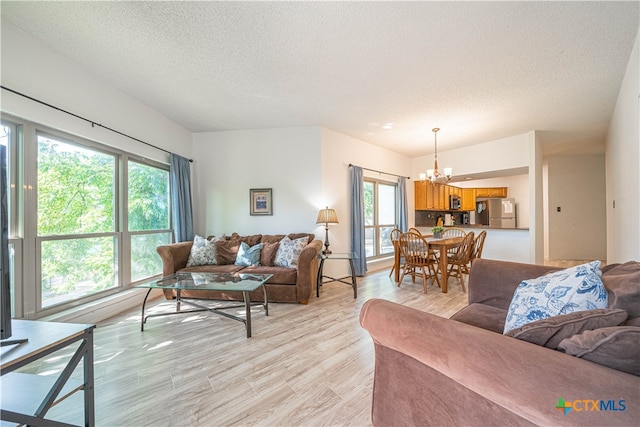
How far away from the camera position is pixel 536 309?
3.89 ft

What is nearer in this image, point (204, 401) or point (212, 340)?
point (204, 401)

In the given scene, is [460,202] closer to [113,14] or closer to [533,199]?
[533,199]

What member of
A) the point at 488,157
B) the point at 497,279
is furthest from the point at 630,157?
the point at 488,157

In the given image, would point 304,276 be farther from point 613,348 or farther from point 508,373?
point 613,348

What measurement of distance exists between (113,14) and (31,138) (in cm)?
143

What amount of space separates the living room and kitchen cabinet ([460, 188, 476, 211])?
1.63 metres

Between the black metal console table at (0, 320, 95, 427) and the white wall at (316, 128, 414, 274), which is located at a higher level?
the white wall at (316, 128, 414, 274)

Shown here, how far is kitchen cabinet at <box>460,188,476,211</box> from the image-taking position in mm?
7000

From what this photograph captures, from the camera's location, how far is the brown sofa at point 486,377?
2.01 ft

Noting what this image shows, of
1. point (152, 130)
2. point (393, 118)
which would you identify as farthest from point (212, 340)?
point (393, 118)

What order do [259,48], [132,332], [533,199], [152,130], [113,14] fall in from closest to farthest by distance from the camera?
[113,14]
[259,48]
[132,332]
[152,130]
[533,199]

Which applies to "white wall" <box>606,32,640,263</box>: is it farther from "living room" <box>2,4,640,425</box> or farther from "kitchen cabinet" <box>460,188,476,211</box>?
"kitchen cabinet" <box>460,188,476,211</box>

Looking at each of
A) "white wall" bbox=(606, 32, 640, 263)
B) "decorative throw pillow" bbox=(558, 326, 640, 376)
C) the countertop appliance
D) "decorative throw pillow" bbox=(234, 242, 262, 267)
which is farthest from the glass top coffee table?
the countertop appliance

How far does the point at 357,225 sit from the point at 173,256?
121 inches
